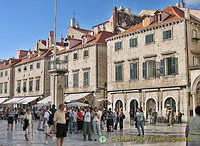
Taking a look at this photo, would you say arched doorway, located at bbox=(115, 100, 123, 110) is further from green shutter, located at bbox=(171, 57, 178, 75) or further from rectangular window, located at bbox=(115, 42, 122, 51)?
green shutter, located at bbox=(171, 57, 178, 75)

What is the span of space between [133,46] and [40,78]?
19.6 meters

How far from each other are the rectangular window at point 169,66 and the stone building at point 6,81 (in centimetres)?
3427

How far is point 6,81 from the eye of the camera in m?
56.4

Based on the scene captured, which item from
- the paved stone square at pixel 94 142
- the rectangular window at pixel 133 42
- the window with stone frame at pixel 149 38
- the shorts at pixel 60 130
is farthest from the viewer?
the rectangular window at pixel 133 42

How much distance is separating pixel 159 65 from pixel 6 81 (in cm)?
3568

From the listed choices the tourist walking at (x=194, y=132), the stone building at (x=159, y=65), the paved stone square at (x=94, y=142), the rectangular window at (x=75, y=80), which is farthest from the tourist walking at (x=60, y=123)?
the rectangular window at (x=75, y=80)

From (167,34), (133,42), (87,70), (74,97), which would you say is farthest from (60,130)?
(87,70)

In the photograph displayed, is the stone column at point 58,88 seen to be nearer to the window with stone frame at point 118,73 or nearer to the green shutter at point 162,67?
the green shutter at point 162,67

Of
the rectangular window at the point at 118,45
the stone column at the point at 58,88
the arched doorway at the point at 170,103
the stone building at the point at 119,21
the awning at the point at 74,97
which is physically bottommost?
the arched doorway at the point at 170,103

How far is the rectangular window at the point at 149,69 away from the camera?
30.5 meters

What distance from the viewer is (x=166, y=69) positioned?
96.0 ft

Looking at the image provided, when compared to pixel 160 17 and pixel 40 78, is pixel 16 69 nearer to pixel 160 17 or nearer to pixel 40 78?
pixel 40 78

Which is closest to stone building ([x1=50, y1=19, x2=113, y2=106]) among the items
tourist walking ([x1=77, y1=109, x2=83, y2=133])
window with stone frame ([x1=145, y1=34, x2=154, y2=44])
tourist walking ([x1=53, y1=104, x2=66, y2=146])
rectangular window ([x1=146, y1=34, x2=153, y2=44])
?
window with stone frame ([x1=145, y1=34, x2=154, y2=44])

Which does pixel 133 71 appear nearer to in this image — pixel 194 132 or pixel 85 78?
pixel 85 78
